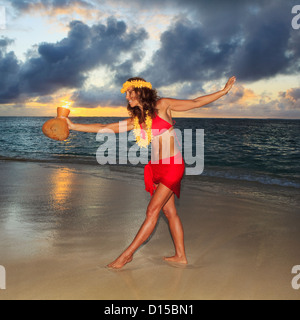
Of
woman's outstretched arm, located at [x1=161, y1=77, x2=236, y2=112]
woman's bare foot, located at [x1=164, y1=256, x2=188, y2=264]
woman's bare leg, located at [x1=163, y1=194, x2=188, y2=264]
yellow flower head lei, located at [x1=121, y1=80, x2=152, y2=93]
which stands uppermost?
yellow flower head lei, located at [x1=121, y1=80, x2=152, y2=93]

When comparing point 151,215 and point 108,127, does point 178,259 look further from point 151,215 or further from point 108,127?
point 108,127

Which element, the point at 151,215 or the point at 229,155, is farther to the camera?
the point at 229,155

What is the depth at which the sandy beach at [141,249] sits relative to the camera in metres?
3.06

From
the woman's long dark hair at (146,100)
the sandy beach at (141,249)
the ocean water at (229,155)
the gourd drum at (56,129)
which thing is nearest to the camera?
the sandy beach at (141,249)

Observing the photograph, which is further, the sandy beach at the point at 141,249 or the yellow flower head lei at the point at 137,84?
the yellow flower head lei at the point at 137,84

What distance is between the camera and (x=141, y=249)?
4.04 m

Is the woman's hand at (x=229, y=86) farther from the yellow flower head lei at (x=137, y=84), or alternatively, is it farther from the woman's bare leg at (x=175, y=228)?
the woman's bare leg at (x=175, y=228)

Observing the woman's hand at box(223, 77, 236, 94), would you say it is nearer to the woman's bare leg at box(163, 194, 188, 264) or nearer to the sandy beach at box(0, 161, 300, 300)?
the woman's bare leg at box(163, 194, 188, 264)

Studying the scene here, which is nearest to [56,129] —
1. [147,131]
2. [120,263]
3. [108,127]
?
[108,127]

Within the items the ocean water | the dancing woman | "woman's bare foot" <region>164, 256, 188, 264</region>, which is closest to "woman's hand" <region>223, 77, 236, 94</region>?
the dancing woman

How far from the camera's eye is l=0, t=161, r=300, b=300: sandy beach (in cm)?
306

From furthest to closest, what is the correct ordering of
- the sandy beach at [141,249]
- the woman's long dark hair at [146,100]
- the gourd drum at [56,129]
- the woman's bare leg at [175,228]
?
the woman's bare leg at [175,228] → the gourd drum at [56,129] → the woman's long dark hair at [146,100] → the sandy beach at [141,249]

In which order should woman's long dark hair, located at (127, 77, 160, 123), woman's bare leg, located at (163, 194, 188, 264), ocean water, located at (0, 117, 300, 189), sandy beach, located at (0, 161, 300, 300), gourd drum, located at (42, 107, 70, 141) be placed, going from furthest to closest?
ocean water, located at (0, 117, 300, 189)
woman's bare leg, located at (163, 194, 188, 264)
gourd drum, located at (42, 107, 70, 141)
woman's long dark hair, located at (127, 77, 160, 123)
sandy beach, located at (0, 161, 300, 300)

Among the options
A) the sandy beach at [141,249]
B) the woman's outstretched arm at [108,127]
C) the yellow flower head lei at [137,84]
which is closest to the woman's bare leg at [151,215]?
the sandy beach at [141,249]
